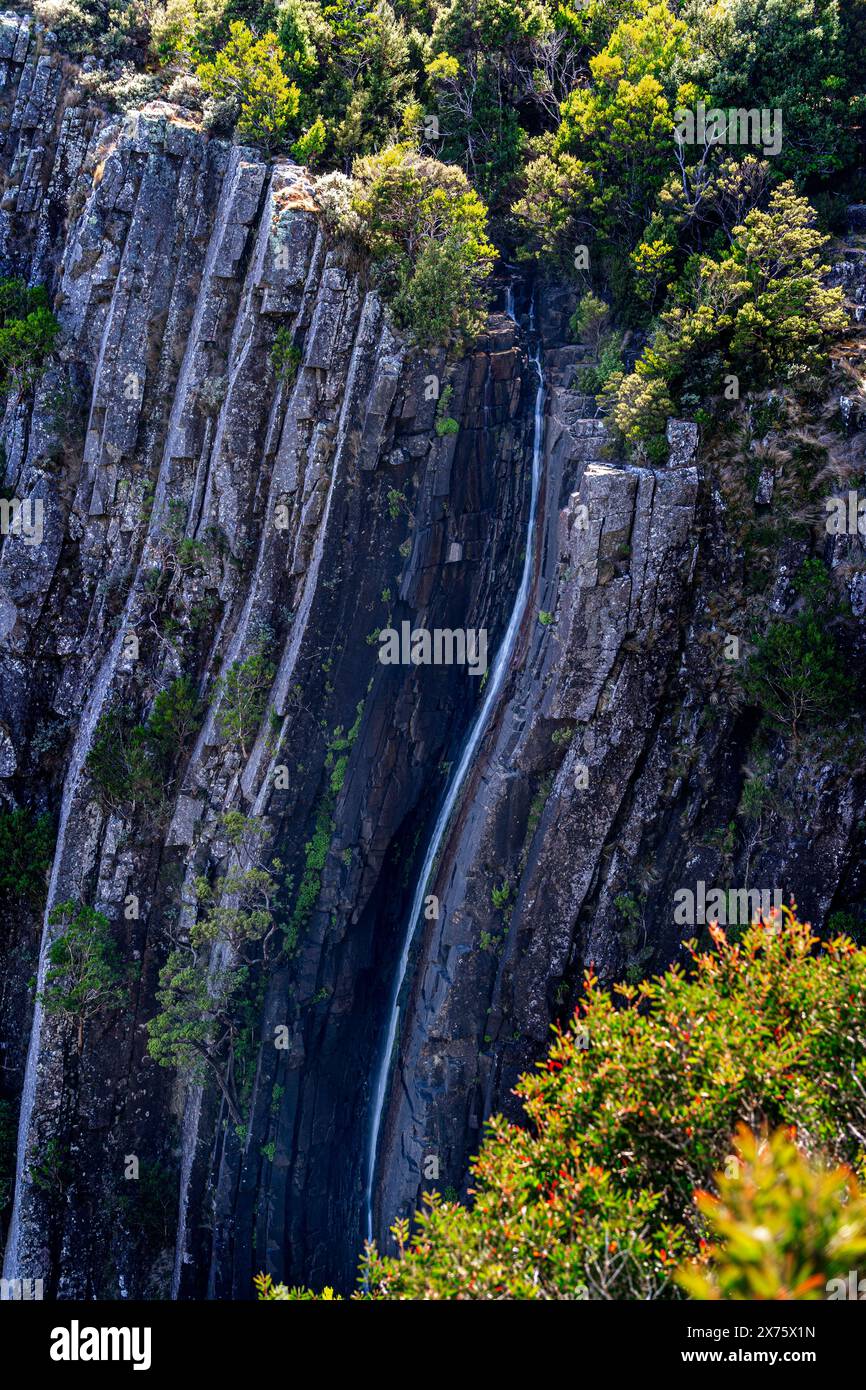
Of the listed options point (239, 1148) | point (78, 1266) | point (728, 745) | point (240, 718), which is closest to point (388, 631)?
point (240, 718)

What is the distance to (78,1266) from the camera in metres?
29.4

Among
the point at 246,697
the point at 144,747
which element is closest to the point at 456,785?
the point at 246,697

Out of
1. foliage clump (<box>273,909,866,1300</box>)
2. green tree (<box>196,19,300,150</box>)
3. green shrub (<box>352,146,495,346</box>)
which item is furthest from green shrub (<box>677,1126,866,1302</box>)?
green tree (<box>196,19,300,150</box>)

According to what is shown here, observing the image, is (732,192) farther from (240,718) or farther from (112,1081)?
(112,1081)

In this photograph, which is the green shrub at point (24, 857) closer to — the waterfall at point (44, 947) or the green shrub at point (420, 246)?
the waterfall at point (44, 947)

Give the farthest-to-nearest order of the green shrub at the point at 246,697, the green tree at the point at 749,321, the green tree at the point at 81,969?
the green shrub at the point at 246,697, the green tree at the point at 81,969, the green tree at the point at 749,321

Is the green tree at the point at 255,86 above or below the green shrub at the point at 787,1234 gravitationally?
above

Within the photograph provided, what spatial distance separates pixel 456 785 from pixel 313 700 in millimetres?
5455

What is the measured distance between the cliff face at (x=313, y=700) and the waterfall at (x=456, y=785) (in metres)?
0.36

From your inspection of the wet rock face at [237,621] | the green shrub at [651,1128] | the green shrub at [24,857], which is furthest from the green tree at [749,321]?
the green shrub at [24,857]

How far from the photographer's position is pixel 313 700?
28.9 metres

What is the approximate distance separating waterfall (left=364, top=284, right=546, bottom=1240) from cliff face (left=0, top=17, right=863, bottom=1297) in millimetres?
364

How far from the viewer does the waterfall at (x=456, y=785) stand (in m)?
30.1

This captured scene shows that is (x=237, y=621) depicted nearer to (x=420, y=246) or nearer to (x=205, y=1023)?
(x=205, y=1023)
